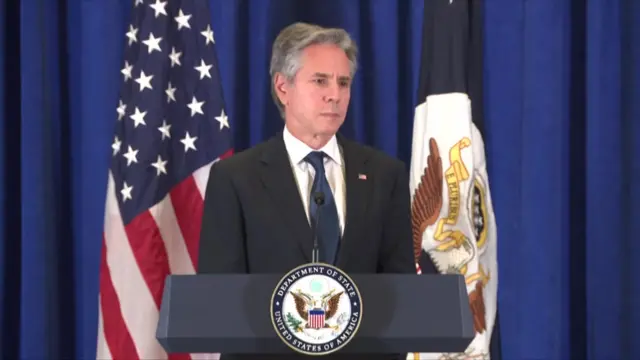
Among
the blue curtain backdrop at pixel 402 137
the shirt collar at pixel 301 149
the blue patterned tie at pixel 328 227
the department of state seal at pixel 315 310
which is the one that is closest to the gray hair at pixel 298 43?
the shirt collar at pixel 301 149

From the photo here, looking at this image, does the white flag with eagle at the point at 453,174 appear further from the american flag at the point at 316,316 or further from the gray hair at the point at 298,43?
the american flag at the point at 316,316

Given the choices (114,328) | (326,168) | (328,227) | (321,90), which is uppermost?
(321,90)

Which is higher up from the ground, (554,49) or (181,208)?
(554,49)

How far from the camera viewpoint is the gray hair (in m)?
1.78

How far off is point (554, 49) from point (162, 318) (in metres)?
2.33

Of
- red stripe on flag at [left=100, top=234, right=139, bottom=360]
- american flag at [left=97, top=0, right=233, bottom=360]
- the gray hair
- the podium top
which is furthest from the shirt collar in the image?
red stripe on flag at [left=100, top=234, right=139, bottom=360]

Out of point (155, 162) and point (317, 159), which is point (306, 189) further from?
point (155, 162)

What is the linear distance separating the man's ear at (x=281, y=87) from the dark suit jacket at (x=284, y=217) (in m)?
0.10

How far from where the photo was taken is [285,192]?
1.73 meters

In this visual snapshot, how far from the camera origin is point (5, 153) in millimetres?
3254

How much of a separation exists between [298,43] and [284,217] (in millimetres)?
407

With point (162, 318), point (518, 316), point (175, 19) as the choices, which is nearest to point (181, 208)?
point (175, 19)

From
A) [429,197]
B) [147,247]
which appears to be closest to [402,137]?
[429,197]

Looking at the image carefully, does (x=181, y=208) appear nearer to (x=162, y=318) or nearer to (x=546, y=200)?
(x=546, y=200)
